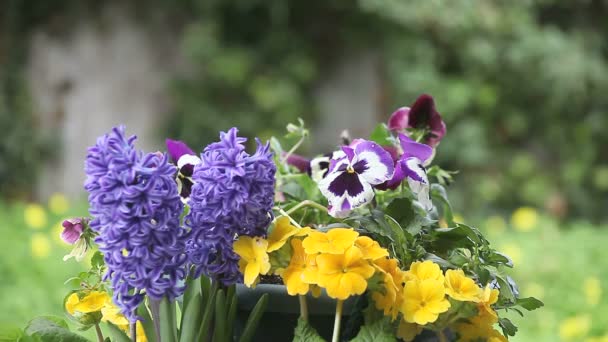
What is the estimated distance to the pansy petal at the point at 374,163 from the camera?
82 cm

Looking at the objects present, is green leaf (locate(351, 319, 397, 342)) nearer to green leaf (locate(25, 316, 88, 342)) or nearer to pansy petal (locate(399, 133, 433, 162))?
pansy petal (locate(399, 133, 433, 162))

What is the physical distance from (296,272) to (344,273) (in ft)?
0.19

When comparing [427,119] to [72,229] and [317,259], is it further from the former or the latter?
[72,229]

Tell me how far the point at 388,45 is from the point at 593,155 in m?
2.03

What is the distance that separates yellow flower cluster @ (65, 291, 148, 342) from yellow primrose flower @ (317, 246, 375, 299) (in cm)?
25

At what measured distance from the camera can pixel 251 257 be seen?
0.78m

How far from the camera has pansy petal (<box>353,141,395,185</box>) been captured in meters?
0.82

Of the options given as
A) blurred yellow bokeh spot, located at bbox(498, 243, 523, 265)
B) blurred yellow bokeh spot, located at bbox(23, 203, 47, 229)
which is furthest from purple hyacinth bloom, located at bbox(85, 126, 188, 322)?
blurred yellow bokeh spot, located at bbox(23, 203, 47, 229)

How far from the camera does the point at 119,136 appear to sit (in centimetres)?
71

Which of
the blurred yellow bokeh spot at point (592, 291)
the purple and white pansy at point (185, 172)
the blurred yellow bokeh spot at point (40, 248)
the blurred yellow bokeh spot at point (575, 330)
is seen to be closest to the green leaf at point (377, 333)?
the purple and white pansy at point (185, 172)

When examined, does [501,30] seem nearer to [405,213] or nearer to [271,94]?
[271,94]

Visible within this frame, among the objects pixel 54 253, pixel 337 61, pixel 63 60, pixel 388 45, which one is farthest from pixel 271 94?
pixel 54 253

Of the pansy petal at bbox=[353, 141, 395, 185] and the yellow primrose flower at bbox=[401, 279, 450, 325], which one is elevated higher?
the pansy petal at bbox=[353, 141, 395, 185]

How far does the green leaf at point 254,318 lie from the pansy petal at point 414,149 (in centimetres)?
24
